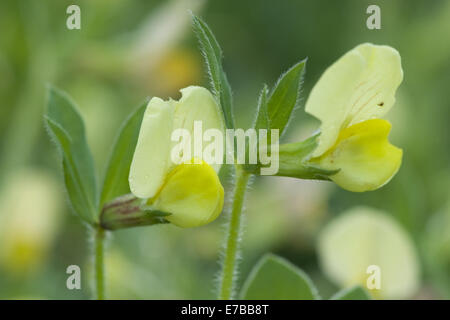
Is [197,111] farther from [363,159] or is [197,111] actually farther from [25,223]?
[25,223]

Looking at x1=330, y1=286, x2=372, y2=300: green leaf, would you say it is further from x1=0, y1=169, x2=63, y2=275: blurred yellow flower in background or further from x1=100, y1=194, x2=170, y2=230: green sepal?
x1=0, y1=169, x2=63, y2=275: blurred yellow flower in background

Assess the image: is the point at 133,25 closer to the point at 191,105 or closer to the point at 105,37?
the point at 105,37

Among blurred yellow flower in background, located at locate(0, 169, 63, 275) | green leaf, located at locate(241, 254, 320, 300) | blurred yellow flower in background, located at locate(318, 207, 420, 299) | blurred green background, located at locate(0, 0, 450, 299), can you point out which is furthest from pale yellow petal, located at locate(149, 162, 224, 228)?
blurred yellow flower in background, located at locate(0, 169, 63, 275)

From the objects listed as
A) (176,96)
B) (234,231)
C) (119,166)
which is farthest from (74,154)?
(176,96)

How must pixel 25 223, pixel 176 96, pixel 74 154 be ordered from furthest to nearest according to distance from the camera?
pixel 176 96 < pixel 25 223 < pixel 74 154

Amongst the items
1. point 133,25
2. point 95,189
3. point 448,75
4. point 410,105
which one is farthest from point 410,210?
point 133,25

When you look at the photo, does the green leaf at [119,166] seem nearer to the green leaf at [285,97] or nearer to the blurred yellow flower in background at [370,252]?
the green leaf at [285,97]
